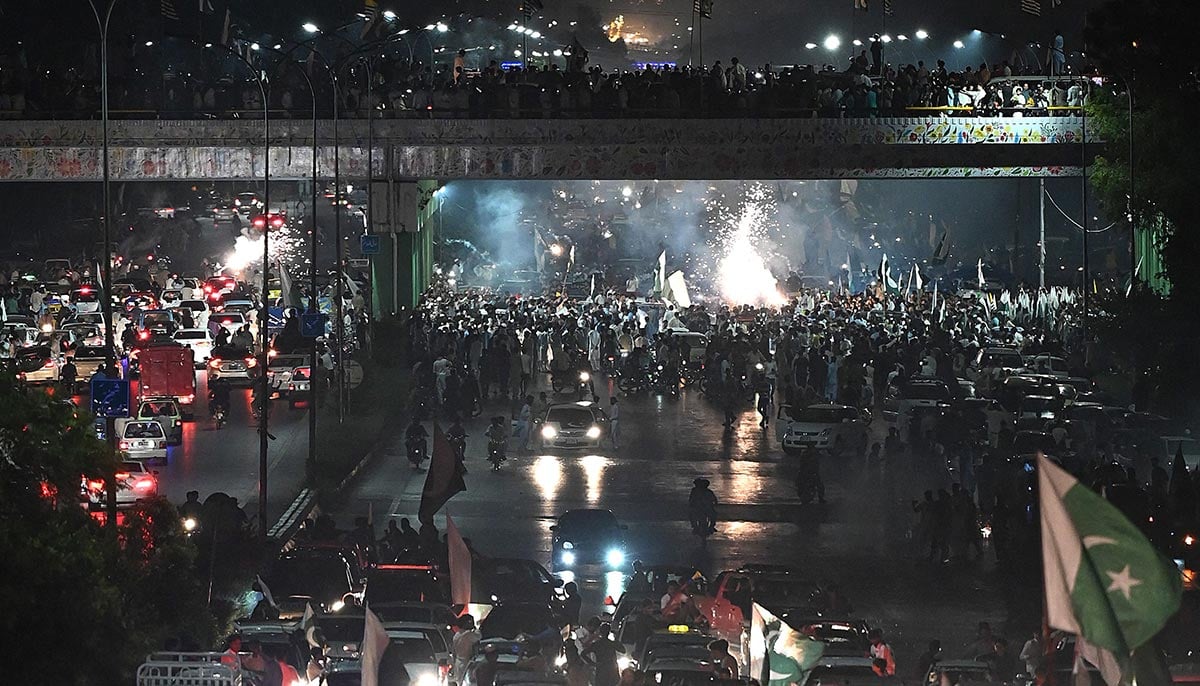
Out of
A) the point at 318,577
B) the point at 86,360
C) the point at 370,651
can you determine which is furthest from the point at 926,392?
the point at 370,651

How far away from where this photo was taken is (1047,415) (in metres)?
35.6

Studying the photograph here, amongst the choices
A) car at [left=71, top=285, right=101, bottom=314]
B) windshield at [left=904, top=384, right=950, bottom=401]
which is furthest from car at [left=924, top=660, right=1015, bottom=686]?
car at [left=71, top=285, right=101, bottom=314]

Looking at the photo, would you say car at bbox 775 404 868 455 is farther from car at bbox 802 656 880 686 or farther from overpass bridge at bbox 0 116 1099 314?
car at bbox 802 656 880 686

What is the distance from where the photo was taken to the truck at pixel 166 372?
41.0 m

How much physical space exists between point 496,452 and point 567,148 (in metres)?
15.6

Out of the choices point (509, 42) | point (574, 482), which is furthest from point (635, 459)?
point (509, 42)

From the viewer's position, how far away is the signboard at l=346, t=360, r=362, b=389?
42556 mm

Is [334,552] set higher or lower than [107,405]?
lower

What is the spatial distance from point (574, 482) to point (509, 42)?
4795 inches

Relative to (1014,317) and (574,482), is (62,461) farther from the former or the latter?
(1014,317)

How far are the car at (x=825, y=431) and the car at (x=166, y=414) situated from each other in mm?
11160

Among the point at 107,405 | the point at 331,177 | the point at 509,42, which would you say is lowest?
the point at 107,405

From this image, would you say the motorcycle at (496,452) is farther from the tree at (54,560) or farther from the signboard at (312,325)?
the tree at (54,560)

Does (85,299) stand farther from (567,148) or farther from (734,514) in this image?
(734,514)
